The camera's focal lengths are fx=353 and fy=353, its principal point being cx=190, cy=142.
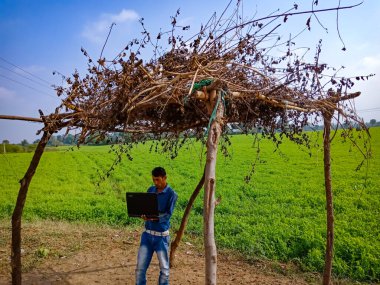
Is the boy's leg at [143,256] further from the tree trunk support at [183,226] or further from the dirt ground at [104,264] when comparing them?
the tree trunk support at [183,226]

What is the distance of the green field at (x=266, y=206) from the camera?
7375 millimetres

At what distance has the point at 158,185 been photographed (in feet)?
15.1

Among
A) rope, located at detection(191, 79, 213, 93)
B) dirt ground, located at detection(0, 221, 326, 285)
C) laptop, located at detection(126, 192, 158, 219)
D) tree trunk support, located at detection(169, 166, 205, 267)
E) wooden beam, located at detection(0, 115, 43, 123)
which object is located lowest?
dirt ground, located at detection(0, 221, 326, 285)

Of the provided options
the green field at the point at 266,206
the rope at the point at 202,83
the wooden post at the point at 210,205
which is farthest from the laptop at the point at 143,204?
the rope at the point at 202,83

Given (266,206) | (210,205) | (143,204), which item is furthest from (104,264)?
(266,206)

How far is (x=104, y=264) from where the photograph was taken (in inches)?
258

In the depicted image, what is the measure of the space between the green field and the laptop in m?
0.78

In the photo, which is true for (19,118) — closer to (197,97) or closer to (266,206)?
(197,97)

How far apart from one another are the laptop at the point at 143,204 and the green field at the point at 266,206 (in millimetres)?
780

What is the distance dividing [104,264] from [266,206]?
6.93 metres

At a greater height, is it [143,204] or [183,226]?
[143,204]

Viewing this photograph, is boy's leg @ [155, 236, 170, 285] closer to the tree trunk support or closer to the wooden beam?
the tree trunk support

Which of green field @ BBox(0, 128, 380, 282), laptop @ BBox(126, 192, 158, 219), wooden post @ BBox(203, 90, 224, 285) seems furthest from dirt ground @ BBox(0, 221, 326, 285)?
wooden post @ BBox(203, 90, 224, 285)

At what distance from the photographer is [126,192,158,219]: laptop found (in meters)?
4.27
